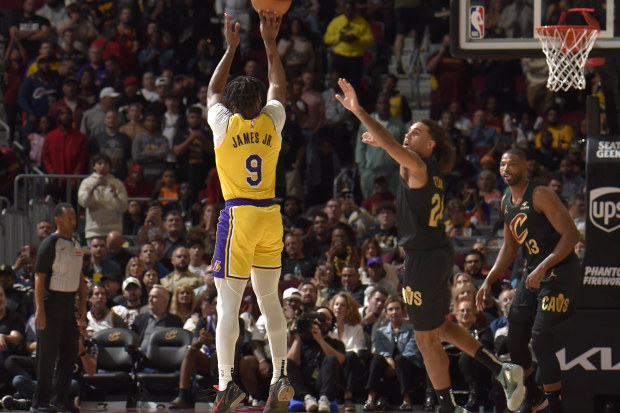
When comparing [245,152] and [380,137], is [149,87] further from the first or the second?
[380,137]

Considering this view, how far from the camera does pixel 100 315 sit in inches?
519

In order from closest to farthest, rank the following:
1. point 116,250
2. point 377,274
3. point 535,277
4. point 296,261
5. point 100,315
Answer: point 535,277, point 100,315, point 377,274, point 296,261, point 116,250

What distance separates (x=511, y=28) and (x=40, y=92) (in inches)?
400

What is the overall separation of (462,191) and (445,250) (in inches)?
305

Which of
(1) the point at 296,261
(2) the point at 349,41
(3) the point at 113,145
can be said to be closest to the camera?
(1) the point at 296,261

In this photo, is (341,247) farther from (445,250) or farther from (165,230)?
(445,250)

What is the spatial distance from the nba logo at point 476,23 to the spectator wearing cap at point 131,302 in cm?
552

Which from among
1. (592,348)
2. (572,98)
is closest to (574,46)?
(592,348)

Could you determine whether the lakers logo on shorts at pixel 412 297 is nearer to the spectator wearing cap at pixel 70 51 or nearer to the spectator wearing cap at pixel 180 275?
the spectator wearing cap at pixel 180 275

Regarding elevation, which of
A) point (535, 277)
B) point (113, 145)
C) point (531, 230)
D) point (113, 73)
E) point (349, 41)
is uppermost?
point (349, 41)

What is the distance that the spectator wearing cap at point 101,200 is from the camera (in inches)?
611

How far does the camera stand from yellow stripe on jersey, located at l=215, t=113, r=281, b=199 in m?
8.07

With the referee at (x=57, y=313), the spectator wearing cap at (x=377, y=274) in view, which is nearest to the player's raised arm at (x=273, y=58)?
the referee at (x=57, y=313)

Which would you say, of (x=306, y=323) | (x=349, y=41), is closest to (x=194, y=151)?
(x=349, y=41)
